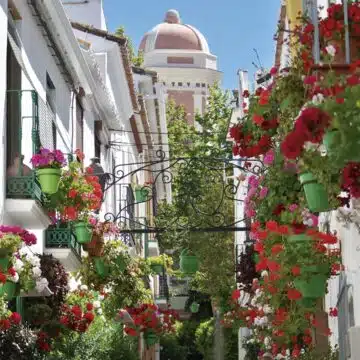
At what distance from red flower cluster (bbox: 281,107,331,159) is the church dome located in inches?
2729

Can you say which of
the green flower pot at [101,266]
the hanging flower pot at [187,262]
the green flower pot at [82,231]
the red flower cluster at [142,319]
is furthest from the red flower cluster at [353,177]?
the red flower cluster at [142,319]

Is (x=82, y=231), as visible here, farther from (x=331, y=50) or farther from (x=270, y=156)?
(x=331, y=50)

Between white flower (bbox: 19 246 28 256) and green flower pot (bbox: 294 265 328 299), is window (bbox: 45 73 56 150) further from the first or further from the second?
green flower pot (bbox: 294 265 328 299)

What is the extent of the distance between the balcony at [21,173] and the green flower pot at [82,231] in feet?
4.77

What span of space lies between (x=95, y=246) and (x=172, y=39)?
5989 cm

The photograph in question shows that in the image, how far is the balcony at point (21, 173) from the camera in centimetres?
1280

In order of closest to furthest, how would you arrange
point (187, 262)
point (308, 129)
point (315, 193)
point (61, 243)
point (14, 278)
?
point (308, 129) < point (315, 193) < point (14, 278) < point (61, 243) < point (187, 262)

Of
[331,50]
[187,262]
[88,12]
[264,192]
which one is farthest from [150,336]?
[331,50]

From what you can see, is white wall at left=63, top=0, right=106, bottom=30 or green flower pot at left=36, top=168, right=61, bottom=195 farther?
white wall at left=63, top=0, right=106, bottom=30

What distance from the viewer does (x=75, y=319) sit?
14633 mm

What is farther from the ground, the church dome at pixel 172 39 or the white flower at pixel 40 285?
the church dome at pixel 172 39

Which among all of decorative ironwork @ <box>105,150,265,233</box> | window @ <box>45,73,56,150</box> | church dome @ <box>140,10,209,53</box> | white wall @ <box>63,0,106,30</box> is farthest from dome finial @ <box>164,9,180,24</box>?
window @ <box>45,73,56,150</box>

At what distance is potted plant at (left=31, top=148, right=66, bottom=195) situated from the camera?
1298cm

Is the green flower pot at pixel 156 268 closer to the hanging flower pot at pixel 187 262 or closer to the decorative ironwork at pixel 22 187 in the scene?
the hanging flower pot at pixel 187 262
